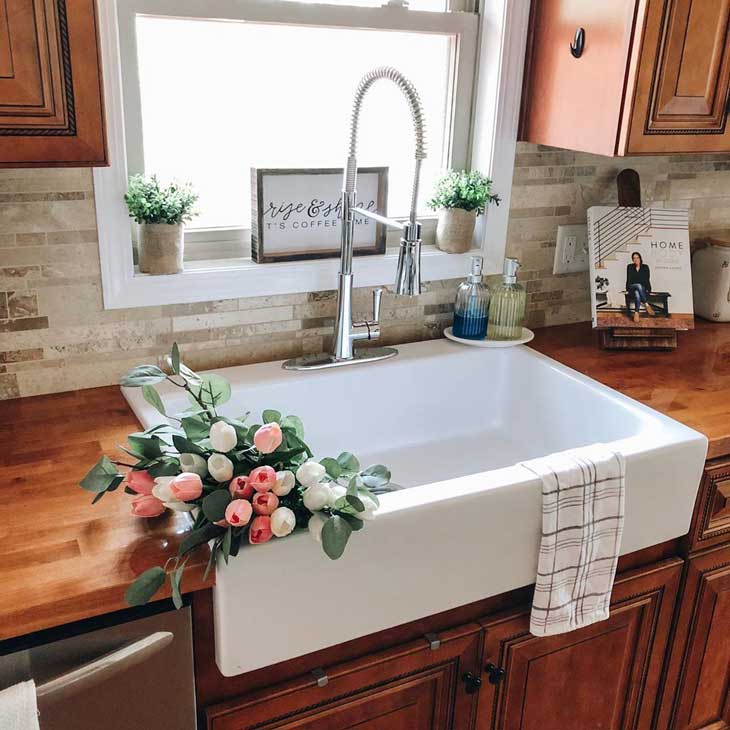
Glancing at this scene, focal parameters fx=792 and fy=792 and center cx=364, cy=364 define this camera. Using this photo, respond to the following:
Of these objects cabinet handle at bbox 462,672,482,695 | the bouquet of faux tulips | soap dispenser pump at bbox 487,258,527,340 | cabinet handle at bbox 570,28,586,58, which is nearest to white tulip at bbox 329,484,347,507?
the bouquet of faux tulips

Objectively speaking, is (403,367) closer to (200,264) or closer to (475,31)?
(200,264)

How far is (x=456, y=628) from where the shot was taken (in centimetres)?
129

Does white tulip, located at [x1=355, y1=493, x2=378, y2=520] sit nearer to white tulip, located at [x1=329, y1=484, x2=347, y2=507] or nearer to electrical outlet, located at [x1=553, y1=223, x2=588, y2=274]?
white tulip, located at [x1=329, y1=484, x2=347, y2=507]

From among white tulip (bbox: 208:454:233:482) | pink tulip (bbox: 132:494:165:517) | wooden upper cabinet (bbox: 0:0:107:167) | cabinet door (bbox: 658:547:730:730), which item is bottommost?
cabinet door (bbox: 658:547:730:730)

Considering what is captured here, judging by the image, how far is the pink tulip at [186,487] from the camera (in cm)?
98

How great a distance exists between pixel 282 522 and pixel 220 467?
105mm

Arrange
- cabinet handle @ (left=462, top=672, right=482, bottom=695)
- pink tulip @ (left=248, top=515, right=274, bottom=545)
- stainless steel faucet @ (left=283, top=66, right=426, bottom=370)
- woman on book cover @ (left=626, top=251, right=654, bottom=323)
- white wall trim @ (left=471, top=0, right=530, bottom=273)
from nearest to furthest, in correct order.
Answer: pink tulip @ (left=248, top=515, right=274, bottom=545) < cabinet handle @ (left=462, top=672, right=482, bottom=695) < stainless steel faucet @ (left=283, top=66, right=426, bottom=370) < white wall trim @ (left=471, top=0, right=530, bottom=273) < woman on book cover @ (left=626, top=251, right=654, bottom=323)

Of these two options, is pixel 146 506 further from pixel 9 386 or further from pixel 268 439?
pixel 9 386

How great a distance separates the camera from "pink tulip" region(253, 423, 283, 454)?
99cm

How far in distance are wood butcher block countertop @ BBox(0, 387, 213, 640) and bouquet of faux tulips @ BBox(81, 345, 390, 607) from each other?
35 mm

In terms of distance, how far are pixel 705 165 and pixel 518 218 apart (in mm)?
629

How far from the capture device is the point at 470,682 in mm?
1314

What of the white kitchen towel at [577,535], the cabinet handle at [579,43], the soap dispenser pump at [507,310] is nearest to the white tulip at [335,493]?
the white kitchen towel at [577,535]

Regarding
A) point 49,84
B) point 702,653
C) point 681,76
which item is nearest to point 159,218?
point 49,84
